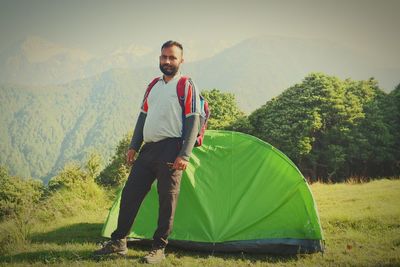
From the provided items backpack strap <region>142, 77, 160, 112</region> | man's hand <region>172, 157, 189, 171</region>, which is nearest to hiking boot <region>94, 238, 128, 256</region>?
man's hand <region>172, 157, 189, 171</region>

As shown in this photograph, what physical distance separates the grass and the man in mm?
428

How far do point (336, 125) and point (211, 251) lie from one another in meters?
29.4

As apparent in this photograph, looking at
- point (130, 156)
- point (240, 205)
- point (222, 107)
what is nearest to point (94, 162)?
point (130, 156)

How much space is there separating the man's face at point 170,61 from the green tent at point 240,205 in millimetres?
1744

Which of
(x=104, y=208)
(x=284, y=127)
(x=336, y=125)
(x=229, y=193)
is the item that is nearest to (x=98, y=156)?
(x=104, y=208)

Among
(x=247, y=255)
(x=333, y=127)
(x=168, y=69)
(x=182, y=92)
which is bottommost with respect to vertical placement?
(x=247, y=255)

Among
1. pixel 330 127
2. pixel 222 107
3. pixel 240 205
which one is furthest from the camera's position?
pixel 222 107

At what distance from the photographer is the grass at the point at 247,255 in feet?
17.1

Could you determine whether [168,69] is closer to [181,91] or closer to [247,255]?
[181,91]

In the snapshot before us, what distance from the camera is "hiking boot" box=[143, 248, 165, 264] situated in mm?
4890

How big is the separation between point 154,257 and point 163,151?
1373 millimetres

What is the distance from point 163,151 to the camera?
16.3 feet

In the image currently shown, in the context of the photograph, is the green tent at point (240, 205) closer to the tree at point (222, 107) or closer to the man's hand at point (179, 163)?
the man's hand at point (179, 163)

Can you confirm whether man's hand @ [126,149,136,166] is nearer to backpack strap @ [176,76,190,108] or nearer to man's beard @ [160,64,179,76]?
backpack strap @ [176,76,190,108]
